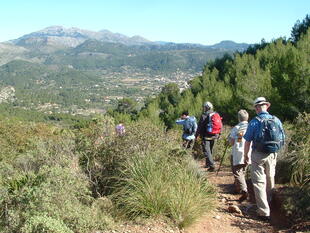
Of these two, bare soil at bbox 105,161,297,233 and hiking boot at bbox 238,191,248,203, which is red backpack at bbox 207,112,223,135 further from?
hiking boot at bbox 238,191,248,203

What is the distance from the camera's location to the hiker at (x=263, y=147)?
4.62 m

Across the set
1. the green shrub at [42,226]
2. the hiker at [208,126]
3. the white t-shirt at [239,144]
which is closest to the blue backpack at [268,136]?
the white t-shirt at [239,144]

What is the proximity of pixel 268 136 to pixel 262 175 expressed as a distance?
547 mm

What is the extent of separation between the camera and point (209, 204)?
4.81 meters

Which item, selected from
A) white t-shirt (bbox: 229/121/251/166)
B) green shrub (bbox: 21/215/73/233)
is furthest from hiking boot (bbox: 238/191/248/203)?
green shrub (bbox: 21/215/73/233)

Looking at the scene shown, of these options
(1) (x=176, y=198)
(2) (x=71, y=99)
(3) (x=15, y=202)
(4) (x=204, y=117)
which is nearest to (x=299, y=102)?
(4) (x=204, y=117)

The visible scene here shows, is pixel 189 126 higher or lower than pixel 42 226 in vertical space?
higher

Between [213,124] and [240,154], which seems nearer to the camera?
[240,154]

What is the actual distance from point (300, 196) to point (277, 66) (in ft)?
50.0

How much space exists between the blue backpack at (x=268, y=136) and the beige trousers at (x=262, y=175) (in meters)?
0.12

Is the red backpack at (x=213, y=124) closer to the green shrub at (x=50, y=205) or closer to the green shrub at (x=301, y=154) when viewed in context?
the green shrub at (x=301, y=154)

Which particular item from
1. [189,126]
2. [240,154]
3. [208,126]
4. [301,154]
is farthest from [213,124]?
[301,154]

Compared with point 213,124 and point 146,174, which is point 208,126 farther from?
point 146,174

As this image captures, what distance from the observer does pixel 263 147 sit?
4.64 m
